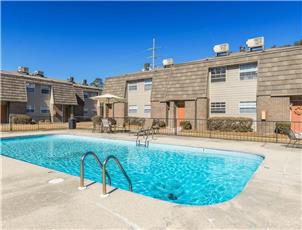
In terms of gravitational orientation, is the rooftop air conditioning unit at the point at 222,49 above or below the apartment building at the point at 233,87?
above

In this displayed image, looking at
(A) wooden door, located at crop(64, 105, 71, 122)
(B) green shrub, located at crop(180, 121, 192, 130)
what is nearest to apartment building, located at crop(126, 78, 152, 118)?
(B) green shrub, located at crop(180, 121, 192, 130)

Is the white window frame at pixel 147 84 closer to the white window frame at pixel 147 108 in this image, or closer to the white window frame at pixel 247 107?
→ the white window frame at pixel 147 108

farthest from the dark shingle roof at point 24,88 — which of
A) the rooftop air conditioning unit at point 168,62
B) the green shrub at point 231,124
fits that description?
the green shrub at point 231,124

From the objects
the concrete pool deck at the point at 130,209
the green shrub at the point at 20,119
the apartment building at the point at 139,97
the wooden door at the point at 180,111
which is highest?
the apartment building at the point at 139,97

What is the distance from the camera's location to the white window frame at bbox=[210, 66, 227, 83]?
18703mm

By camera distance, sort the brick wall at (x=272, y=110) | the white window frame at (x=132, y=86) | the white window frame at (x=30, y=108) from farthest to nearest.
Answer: the white window frame at (x=30, y=108) < the white window frame at (x=132, y=86) < the brick wall at (x=272, y=110)

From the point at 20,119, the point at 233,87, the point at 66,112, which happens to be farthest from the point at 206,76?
the point at 66,112

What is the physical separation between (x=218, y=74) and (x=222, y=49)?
422 cm

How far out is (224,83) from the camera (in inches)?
734

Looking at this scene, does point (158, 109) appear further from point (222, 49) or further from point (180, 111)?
point (222, 49)

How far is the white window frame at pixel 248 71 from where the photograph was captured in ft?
56.3

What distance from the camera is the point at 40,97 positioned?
28.7 meters

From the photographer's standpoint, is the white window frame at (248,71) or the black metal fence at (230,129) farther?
the white window frame at (248,71)

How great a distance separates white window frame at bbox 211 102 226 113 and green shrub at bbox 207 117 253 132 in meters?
1.38
